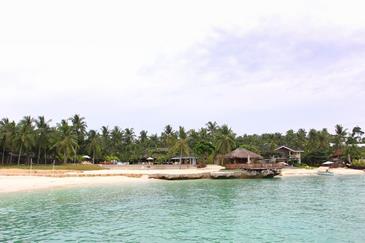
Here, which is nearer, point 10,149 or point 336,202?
point 336,202

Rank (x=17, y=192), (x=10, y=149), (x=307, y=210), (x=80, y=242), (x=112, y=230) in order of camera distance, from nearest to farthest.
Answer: (x=80, y=242), (x=112, y=230), (x=307, y=210), (x=17, y=192), (x=10, y=149)

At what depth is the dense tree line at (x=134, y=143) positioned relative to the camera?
78.7 m

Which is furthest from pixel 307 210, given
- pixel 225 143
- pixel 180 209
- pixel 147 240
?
pixel 225 143

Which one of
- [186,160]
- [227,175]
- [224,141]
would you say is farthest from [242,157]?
[186,160]

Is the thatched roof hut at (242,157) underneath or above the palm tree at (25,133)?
underneath

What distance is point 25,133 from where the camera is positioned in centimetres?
7556

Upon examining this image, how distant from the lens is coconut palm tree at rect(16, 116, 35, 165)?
7531 cm

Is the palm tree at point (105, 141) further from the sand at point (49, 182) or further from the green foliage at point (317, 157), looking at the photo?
the green foliage at point (317, 157)

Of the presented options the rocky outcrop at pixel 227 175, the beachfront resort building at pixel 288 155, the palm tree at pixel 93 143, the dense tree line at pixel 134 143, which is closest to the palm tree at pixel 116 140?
the dense tree line at pixel 134 143

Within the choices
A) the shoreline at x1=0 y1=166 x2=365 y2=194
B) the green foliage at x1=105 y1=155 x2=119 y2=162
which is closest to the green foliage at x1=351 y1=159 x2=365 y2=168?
the shoreline at x1=0 y1=166 x2=365 y2=194

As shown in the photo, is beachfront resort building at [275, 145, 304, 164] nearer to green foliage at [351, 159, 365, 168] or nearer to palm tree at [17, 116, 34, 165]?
green foliage at [351, 159, 365, 168]

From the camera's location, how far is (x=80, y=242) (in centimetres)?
1669

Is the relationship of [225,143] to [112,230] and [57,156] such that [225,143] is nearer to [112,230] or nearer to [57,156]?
[57,156]

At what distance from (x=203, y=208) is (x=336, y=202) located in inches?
462
